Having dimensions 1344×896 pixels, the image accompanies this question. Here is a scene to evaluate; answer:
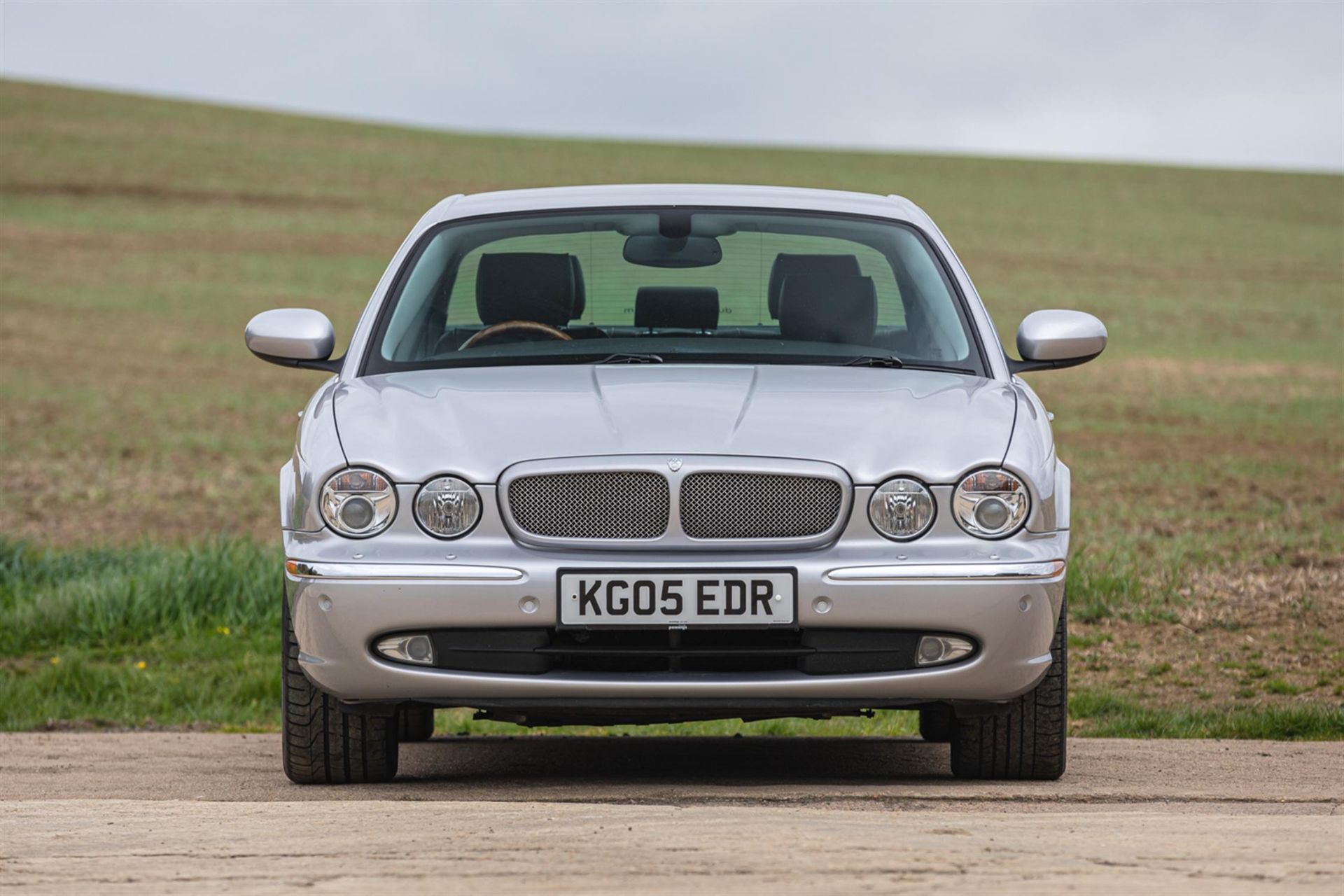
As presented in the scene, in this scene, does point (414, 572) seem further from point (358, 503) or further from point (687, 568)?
point (687, 568)

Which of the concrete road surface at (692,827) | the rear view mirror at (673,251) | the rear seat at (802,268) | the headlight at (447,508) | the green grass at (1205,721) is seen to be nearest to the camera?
the concrete road surface at (692,827)

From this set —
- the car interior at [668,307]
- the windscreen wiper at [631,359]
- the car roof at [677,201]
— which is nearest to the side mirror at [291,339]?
the car interior at [668,307]

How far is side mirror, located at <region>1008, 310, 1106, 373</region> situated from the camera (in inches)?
228

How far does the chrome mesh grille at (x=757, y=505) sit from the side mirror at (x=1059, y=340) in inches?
49.9

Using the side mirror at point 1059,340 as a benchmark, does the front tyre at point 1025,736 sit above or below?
below

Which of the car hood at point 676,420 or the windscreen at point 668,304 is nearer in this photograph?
the car hood at point 676,420

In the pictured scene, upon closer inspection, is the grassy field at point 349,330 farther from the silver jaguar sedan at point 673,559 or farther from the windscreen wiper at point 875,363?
the silver jaguar sedan at point 673,559

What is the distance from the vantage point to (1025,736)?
17.3 feet

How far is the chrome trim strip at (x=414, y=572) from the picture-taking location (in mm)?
4703

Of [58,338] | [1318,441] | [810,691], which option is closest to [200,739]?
[810,691]

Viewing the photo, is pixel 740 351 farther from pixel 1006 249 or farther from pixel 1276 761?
pixel 1006 249

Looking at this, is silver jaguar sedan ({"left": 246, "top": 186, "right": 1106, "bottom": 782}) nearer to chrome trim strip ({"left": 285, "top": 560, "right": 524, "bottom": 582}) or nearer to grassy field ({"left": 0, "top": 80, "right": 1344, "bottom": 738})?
chrome trim strip ({"left": 285, "top": 560, "right": 524, "bottom": 582})

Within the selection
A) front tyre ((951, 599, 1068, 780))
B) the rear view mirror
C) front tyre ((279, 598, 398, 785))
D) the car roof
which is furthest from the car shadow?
the car roof

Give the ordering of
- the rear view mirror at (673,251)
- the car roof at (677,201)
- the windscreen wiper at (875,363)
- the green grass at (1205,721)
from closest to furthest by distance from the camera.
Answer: the windscreen wiper at (875,363)
the rear view mirror at (673,251)
the car roof at (677,201)
the green grass at (1205,721)
